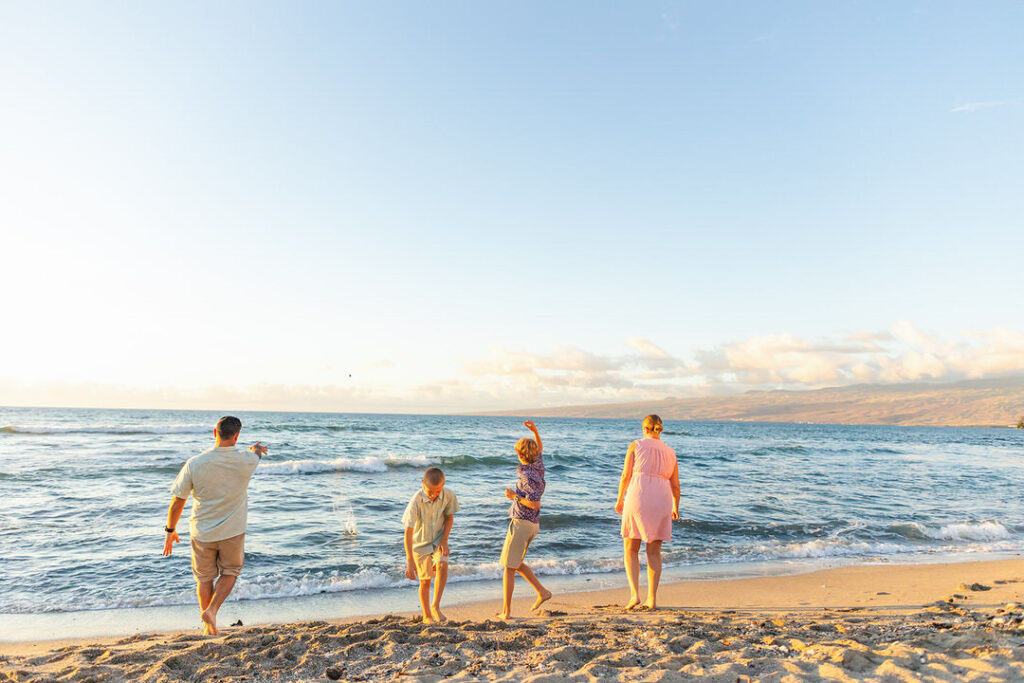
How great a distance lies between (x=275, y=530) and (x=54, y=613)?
378 cm

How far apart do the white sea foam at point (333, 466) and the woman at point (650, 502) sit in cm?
1562

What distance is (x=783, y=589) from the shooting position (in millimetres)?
7223

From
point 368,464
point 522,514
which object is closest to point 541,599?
point 522,514

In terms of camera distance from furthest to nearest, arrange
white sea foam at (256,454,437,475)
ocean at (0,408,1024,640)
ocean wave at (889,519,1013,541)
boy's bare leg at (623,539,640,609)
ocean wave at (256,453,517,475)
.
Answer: ocean wave at (256,453,517,475)
white sea foam at (256,454,437,475)
ocean wave at (889,519,1013,541)
ocean at (0,408,1024,640)
boy's bare leg at (623,539,640,609)

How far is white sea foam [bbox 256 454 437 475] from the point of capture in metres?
19.5

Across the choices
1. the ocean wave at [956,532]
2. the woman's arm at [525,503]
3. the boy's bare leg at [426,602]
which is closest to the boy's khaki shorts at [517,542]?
the woman's arm at [525,503]

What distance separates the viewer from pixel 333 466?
2064 cm

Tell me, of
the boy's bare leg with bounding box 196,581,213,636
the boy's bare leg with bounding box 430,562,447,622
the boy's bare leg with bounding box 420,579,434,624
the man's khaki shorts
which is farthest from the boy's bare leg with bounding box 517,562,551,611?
the boy's bare leg with bounding box 196,581,213,636

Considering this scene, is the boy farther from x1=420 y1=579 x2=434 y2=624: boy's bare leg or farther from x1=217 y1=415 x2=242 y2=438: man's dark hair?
x1=217 y1=415 x2=242 y2=438: man's dark hair

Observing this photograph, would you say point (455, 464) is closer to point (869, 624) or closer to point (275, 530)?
point (275, 530)

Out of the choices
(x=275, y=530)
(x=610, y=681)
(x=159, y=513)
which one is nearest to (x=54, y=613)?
(x=275, y=530)

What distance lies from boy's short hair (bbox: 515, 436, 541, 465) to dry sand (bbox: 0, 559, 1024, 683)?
1515 mm

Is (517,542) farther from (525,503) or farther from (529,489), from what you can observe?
(529,489)

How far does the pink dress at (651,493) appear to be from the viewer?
5.95 meters
